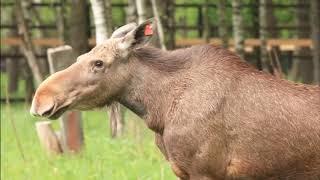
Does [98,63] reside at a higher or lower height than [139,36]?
lower

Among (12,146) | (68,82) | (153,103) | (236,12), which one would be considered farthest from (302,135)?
(236,12)

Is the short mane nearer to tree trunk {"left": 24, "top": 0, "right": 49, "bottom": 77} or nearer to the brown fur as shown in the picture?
the brown fur

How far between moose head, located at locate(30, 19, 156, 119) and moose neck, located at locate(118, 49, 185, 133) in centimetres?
6

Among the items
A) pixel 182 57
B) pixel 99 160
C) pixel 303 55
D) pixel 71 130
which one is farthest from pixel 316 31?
pixel 182 57

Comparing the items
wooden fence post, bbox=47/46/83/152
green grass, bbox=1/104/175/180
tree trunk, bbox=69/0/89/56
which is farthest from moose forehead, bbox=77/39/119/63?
tree trunk, bbox=69/0/89/56

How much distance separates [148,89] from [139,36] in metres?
0.40

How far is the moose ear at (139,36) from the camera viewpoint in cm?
618

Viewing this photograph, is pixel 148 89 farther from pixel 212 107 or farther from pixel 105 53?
pixel 212 107

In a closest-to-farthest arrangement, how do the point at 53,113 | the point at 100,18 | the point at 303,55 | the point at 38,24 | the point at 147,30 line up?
the point at 53,113
the point at 147,30
the point at 100,18
the point at 303,55
the point at 38,24

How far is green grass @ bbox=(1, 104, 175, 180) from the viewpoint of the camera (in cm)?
878

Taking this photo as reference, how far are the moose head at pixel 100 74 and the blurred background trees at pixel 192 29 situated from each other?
4.13 m

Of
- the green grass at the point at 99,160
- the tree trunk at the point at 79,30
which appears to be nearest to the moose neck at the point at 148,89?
the green grass at the point at 99,160

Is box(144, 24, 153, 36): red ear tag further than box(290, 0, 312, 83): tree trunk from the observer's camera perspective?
No

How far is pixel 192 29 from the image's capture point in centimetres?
2216
